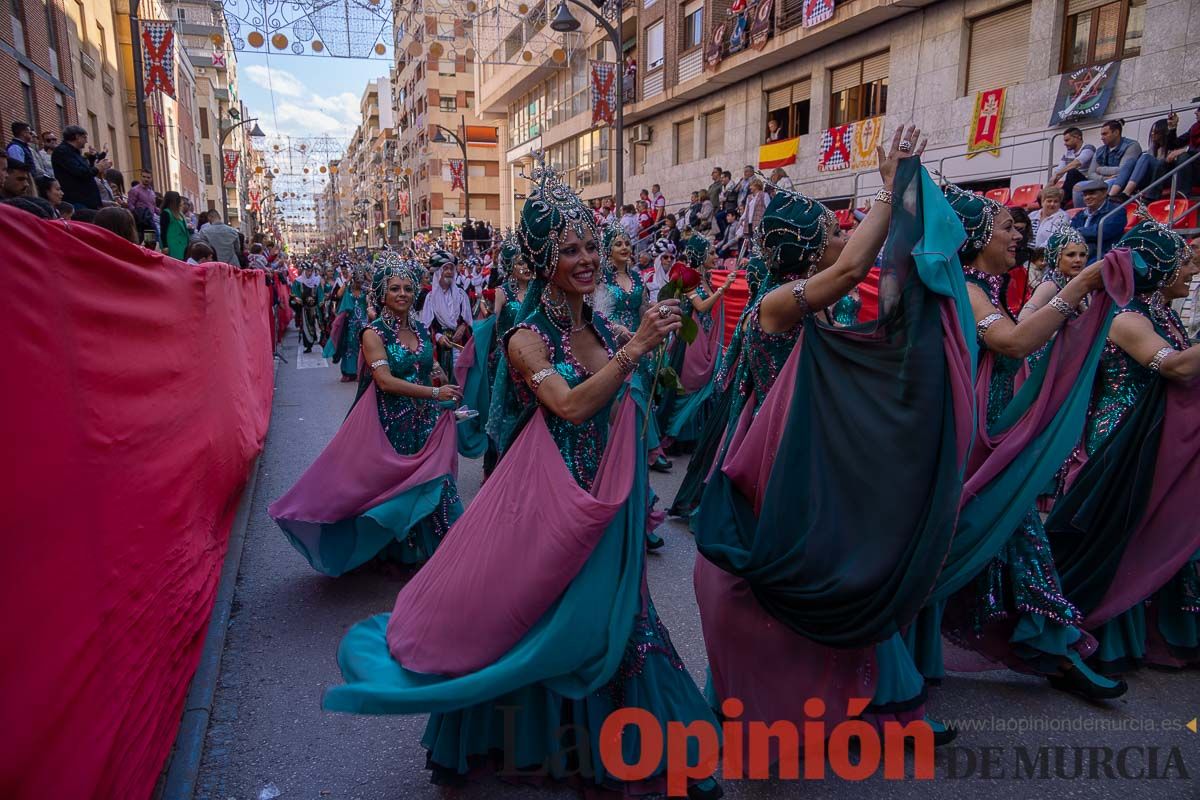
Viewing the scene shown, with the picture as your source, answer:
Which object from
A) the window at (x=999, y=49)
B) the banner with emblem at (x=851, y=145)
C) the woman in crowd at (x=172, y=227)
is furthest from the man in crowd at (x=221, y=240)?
the window at (x=999, y=49)

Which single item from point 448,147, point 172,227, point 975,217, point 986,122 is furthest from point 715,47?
point 448,147

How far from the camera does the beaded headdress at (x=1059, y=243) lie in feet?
13.1

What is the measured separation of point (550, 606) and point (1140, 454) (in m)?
2.83

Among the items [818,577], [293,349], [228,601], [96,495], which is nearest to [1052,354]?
[818,577]

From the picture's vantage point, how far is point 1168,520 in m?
3.44

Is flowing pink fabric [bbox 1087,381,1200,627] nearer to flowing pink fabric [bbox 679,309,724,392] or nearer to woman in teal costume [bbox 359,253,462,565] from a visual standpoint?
woman in teal costume [bbox 359,253,462,565]

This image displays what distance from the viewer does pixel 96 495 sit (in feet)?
7.84

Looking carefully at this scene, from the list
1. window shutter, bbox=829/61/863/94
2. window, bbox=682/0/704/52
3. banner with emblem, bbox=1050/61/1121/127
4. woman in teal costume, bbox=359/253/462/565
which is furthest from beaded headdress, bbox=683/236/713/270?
window, bbox=682/0/704/52

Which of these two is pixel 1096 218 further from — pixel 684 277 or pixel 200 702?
pixel 200 702

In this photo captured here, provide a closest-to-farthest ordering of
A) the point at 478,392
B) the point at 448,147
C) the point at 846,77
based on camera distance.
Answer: the point at 478,392
the point at 846,77
the point at 448,147

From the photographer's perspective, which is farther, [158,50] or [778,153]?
[778,153]

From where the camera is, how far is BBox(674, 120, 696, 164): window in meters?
24.1

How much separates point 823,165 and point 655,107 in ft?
29.7

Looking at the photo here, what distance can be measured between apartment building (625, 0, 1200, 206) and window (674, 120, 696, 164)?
45mm
